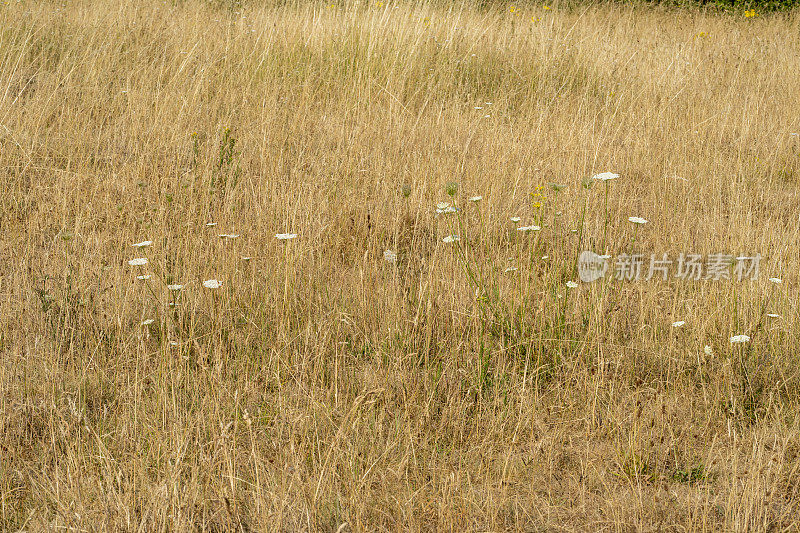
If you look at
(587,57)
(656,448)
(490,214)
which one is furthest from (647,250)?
(587,57)

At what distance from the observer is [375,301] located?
273cm

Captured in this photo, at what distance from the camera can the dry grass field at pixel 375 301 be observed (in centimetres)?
185

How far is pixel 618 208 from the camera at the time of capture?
3.73 m

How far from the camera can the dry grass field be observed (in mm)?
1854

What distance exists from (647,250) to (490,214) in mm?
794

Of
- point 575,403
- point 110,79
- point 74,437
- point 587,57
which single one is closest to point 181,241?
point 74,437

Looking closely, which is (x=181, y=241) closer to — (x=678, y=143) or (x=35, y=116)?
(x=35, y=116)

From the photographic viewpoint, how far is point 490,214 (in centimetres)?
347

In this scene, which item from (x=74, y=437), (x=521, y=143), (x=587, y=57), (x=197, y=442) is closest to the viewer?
(x=197, y=442)

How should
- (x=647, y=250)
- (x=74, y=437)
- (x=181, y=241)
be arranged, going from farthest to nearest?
(x=647, y=250) → (x=181, y=241) → (x=74, y=437)

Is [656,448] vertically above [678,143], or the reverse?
[678,143]

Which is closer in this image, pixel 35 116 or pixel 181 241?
pixel 181 241

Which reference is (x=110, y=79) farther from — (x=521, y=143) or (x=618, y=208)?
(x=618, y=208)

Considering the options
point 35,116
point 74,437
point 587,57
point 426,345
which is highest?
point 587,57
